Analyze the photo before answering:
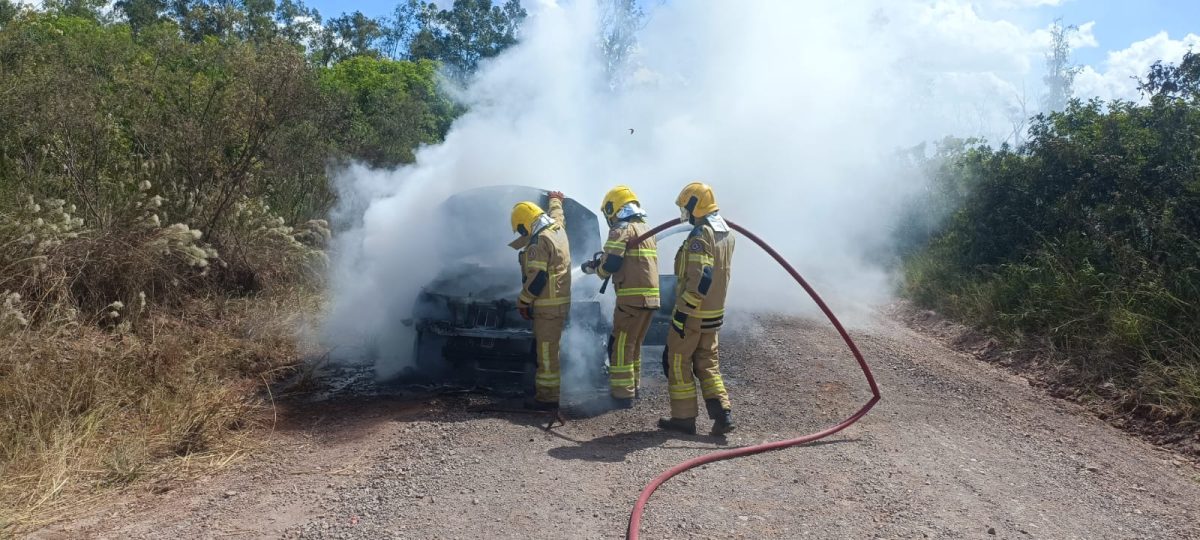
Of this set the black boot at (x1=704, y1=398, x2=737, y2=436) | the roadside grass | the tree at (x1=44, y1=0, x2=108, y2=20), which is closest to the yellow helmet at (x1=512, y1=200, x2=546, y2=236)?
the black boot at (x1=704, y1=398, x2=737, y2=436)

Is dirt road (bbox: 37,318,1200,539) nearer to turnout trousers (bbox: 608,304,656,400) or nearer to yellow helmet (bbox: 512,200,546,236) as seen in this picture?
turnout trousers (bbox: 608,304,656,400)

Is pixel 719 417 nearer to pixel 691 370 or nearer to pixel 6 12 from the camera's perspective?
pixel 691 370

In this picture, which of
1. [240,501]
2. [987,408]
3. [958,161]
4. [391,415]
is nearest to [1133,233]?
[987,408]

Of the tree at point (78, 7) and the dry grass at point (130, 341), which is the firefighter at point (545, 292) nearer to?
the dry grass at point (130, 341)

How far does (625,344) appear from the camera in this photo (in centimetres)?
619

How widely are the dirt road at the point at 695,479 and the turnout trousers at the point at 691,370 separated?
252mm

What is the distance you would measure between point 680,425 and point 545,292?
135 cm

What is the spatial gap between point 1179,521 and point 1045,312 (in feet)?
14.4

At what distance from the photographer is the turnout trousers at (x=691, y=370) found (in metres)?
5.84

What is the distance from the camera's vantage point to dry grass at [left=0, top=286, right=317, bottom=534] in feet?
15.2

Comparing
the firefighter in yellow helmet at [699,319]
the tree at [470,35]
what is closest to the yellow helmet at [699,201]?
the firefighter in yellow helmet at [699,319]

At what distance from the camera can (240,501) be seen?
173 inches

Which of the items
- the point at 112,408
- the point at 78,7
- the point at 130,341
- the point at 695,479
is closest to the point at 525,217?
the point at 695,479

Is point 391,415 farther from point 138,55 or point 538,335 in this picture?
point 138,55
